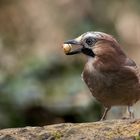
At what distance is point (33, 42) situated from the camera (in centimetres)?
1053

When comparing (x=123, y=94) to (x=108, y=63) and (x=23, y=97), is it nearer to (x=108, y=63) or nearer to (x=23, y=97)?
(x=108, y=63)

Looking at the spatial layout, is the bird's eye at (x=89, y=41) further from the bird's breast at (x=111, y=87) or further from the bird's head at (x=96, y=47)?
the bird's breast at (x=111, y=87)

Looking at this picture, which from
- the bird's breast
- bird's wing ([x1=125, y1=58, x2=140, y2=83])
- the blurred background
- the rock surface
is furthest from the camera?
the blurred background

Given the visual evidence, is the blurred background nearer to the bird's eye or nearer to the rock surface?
the bird's eye

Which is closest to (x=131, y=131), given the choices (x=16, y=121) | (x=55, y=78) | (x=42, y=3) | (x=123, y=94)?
(x=123, y=94)

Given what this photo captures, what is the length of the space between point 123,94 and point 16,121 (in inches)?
83.3

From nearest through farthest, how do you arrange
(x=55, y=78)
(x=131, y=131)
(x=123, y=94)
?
1. (x=131, y=131)
2. (x=123, y=94)
3. (x=55, y=78)

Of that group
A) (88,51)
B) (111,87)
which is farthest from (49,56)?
(111,87)

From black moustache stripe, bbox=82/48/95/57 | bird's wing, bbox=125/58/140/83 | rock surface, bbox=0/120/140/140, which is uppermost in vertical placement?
black moustache stripe, bbox=82/48/95/57

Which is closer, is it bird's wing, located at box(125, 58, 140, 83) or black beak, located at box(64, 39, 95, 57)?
black beak, located at box(64, 39, 95, 57)

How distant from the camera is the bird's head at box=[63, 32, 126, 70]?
600 cm

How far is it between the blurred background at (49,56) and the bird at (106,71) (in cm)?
152

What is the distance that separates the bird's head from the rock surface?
1358 millimetres

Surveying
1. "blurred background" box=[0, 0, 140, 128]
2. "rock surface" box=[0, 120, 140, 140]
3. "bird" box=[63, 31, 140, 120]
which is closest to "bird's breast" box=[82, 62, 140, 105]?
"bird" box=[63, 31, 140, 120]
